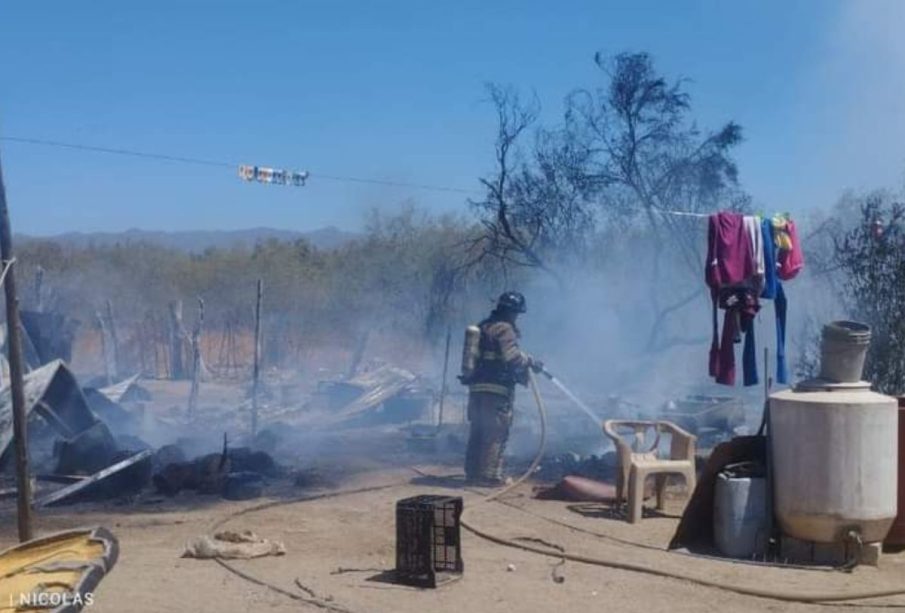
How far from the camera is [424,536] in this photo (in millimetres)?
7367

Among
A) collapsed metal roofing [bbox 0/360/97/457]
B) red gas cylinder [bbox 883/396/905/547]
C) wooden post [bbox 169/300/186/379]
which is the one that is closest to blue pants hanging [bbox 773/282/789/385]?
red gas cylinder [bbox 883/396/905/547]

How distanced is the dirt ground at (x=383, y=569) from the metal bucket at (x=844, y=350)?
1578 millimetres

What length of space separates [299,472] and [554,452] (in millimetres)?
4088

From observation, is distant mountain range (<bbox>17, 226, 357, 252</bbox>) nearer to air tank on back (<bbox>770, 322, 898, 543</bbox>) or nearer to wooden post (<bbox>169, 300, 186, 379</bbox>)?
wooden post (<bbox>169, 300, 186, 379</bbox>)

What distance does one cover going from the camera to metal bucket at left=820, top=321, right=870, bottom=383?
27.3 feet

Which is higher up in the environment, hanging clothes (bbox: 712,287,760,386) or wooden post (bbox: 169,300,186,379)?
hanging clothes (bbox: 712,287,760,386)

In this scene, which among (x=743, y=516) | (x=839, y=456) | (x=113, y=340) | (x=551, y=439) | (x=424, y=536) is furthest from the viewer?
(x=113, y=340)

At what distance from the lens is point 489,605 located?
6977 mm

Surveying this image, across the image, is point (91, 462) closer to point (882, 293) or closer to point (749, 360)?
point (749, 360)

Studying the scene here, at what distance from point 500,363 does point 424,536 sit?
187 inches

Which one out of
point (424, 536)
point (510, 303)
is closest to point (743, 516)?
point (424, 536)

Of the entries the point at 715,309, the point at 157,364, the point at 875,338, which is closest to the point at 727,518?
the point at 715,309

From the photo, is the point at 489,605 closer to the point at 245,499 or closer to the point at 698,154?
the point at 245,499

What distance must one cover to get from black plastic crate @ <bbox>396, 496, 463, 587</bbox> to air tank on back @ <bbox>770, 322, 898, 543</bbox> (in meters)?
2.86
